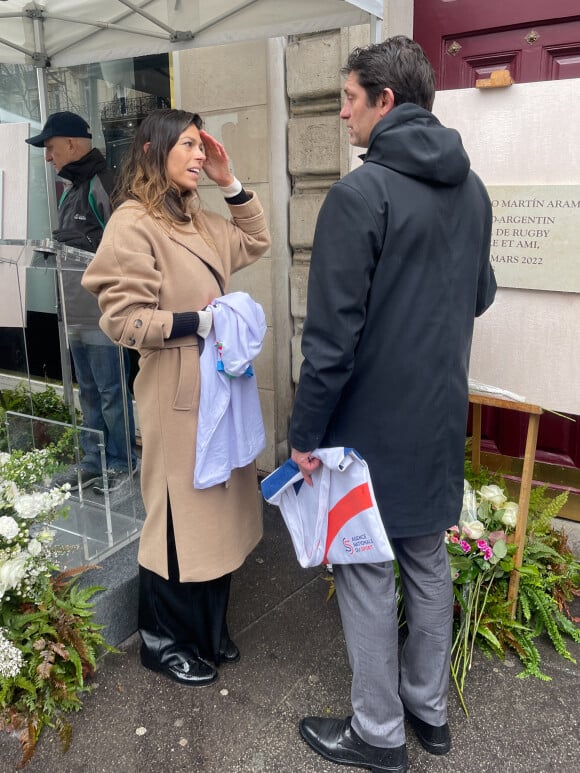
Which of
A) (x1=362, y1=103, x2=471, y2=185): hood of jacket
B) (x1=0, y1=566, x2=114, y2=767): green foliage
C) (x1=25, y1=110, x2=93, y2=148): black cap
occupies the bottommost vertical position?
(x1=0, y1=566, x2=114, y2=767): green foliage

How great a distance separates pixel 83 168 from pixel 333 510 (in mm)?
2597

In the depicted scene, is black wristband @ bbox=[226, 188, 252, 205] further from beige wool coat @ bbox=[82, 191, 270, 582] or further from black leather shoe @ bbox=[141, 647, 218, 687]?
black leather shoe @ bbox=[141, 647, 218, 687]

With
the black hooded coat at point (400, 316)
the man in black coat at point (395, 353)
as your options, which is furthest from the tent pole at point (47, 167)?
the black hooded coat at point (400, 316)

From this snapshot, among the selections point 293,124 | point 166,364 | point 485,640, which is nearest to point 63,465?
point 166,364

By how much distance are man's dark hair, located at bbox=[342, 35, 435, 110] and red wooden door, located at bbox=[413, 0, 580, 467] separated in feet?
4.65

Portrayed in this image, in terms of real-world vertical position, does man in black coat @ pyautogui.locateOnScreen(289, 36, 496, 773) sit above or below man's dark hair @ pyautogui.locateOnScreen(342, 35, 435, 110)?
below

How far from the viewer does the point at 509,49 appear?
3109mm

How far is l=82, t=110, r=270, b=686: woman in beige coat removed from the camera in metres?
2.23

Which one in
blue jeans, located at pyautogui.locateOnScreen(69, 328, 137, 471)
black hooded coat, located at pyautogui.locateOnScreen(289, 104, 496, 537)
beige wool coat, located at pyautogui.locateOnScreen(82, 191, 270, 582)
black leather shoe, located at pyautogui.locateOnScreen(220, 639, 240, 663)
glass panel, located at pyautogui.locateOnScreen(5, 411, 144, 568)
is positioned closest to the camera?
black hooded coat, located at pyautogui.locateOnScreen(289, 104, 496, 537)

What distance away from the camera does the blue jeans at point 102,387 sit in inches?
123

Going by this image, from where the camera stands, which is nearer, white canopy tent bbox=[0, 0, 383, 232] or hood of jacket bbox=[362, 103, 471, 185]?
hood of jacket bbox=[362, 103, 471, 185]

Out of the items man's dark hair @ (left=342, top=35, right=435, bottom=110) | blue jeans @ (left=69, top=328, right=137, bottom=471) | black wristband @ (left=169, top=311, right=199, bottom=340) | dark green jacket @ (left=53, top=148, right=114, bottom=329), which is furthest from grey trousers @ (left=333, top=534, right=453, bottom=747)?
dark green jacket @ (left=53, top=148, right=114, bottom=329)

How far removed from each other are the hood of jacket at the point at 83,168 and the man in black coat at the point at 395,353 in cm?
217

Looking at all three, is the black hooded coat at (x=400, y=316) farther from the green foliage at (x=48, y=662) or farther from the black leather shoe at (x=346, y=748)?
the green foliage at (x=48, y=662)
